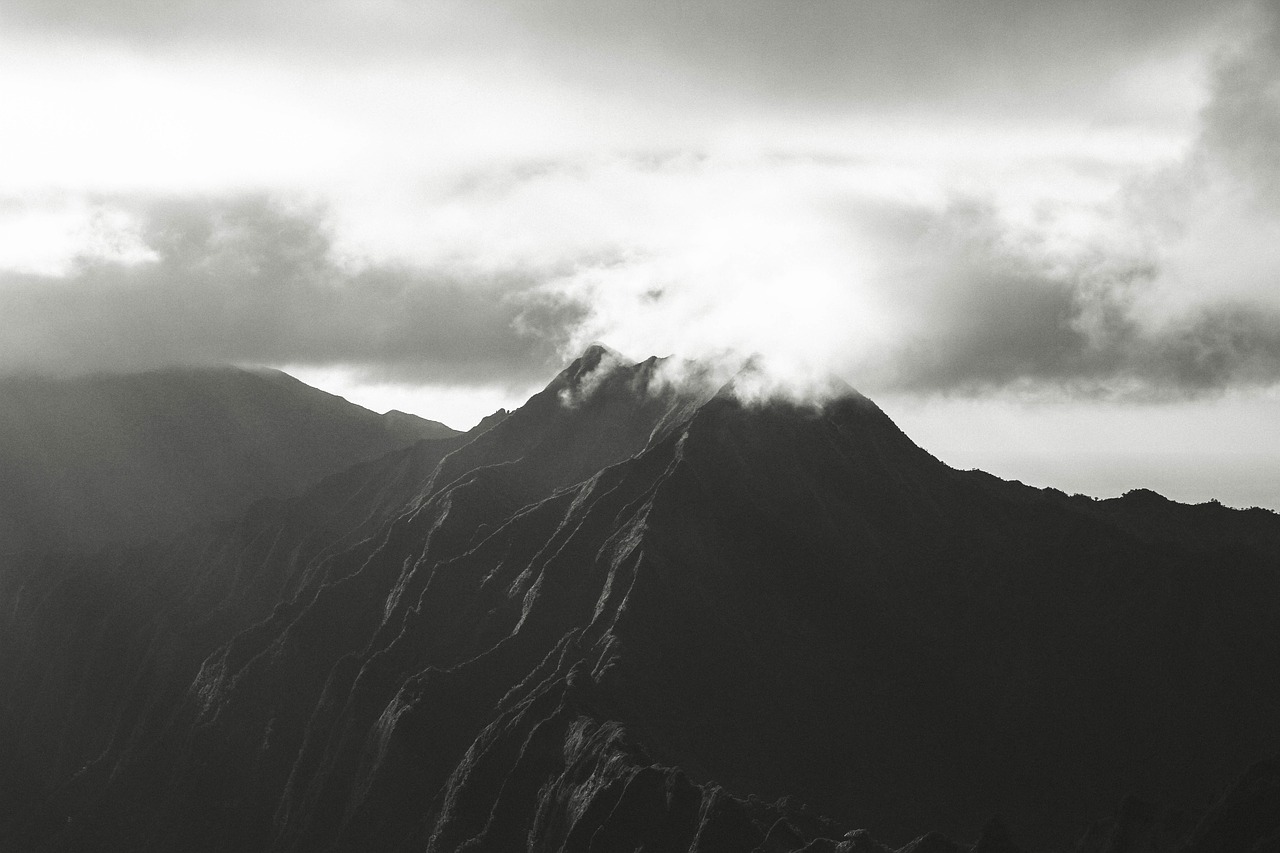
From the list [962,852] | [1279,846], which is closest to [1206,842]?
[1279,846]

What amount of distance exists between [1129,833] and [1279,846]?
24.2 metres

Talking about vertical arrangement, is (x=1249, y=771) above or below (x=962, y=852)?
above

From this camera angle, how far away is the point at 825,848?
197750 mm

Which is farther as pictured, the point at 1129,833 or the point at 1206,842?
the point at 1129,833

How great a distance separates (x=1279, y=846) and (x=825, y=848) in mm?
50662

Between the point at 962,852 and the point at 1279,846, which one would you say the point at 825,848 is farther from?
the point at 1279,846

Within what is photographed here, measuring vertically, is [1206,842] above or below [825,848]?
above

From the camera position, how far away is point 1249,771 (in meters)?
191

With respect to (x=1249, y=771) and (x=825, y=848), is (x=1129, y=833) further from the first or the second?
(x=825, y=848)

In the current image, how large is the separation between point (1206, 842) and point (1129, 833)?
569 inches

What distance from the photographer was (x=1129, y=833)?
19875 cm

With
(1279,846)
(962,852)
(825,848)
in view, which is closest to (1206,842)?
(1279,846)

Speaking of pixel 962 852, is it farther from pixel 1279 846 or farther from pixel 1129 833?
pixel 1279 846

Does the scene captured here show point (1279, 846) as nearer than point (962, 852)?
Yes
